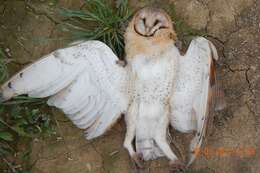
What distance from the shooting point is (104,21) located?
11.7 ft

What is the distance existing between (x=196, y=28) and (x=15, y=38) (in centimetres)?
Result: 110

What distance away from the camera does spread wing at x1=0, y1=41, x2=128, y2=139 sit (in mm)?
3332

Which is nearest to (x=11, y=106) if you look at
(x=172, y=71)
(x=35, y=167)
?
(x=35, y=167)

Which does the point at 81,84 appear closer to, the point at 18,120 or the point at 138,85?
the point at 138,85

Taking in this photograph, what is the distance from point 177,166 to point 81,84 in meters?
0.73

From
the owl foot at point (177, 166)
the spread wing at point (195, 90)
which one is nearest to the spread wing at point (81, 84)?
the spread wing at point (195, 90)

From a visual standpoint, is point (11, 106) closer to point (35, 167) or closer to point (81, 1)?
Answer: point (35, 167)

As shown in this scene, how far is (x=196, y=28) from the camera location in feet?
11.9

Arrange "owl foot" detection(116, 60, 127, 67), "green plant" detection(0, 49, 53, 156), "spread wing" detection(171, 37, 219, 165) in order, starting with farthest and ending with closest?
"green plant" detection(0, 49, 53, 156), "owl foot" detection(116, 60, 127, 67), "spread wing" detection(171, 37, 219, 165)

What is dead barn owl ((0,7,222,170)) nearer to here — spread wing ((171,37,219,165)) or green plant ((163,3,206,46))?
spread wing ((171,37,219,165))

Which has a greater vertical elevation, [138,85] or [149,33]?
[149,33]
